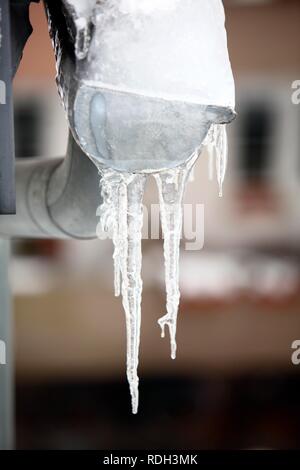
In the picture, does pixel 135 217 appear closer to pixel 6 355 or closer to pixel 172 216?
pixel 172 216

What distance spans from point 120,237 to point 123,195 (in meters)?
0.04

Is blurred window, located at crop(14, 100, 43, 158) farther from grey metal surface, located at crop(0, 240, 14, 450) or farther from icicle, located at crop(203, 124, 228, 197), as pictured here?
icicle, located at crop(203, 124, 228, 197)

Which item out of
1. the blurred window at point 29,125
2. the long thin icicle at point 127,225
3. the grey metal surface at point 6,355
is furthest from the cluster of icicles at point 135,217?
the blurred window at point 29,125

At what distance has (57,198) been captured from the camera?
607mm

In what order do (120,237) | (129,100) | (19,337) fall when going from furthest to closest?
(19,337) < (120,237) < (129,100)

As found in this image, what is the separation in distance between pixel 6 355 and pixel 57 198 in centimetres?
39

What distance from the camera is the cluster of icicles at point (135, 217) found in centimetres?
48

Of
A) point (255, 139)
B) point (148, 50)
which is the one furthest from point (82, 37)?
point (255, 139)

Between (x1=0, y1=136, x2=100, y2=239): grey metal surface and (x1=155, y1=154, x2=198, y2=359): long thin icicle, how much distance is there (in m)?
0.08

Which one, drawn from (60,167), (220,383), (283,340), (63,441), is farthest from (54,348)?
(60,167)

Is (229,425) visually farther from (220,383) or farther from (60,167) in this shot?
(60,167)

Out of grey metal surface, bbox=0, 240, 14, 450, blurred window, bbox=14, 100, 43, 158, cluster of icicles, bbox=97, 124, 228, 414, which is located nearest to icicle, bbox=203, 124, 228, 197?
cluster of icicles, bbox=97, 124, 228, 414

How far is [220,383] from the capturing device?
2570 millimetres

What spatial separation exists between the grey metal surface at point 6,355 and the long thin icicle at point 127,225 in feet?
1.19
